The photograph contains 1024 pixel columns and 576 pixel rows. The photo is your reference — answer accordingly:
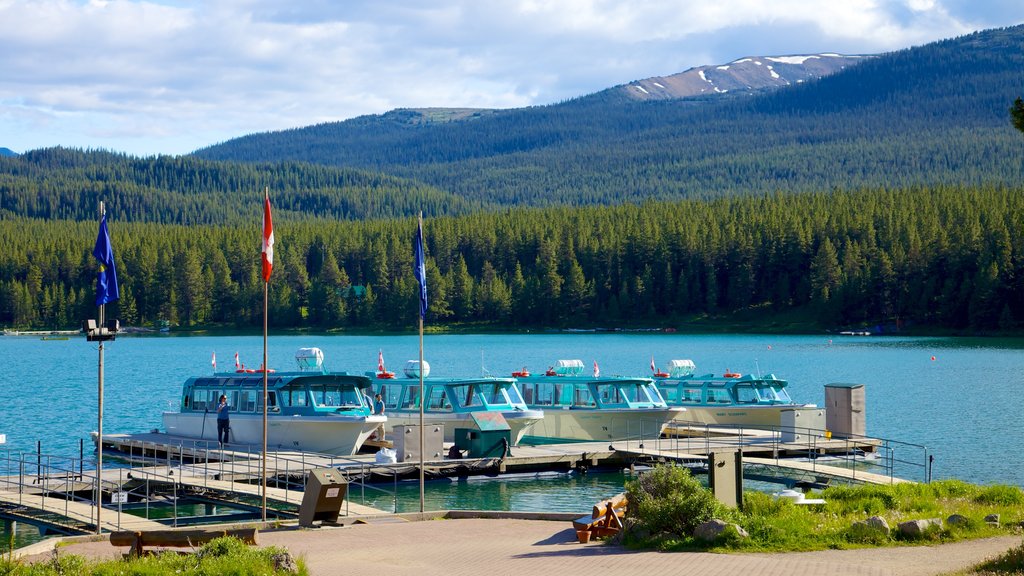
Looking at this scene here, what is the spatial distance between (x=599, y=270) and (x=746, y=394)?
358 feet

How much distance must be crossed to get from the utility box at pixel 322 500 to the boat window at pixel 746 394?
91.0ft

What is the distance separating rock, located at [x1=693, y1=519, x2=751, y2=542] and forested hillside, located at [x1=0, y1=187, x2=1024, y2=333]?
111182mm

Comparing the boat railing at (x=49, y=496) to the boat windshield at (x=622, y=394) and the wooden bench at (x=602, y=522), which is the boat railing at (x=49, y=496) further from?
the boat windshield at (x=622, y=394)

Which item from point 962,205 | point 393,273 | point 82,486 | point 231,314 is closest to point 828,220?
point 962,205

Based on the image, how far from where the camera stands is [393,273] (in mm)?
169125

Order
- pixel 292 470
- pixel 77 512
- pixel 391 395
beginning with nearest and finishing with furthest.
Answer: pixel 77 512 → pixel 292 470 → pixel 391 395

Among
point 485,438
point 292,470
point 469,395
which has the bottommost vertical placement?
point 292,470

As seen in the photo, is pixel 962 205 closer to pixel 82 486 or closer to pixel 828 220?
pixel 828 220

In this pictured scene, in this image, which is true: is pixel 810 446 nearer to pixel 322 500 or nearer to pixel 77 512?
pixel 322 500

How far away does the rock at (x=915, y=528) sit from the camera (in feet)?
70.9

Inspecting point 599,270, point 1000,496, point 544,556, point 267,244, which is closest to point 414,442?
point 267,244

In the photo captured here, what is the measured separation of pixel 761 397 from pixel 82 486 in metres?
26.9

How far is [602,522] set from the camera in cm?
2317

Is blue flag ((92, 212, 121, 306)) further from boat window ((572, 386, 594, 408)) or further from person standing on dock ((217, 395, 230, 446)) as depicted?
boat window ((572, 386, 594, 408))
